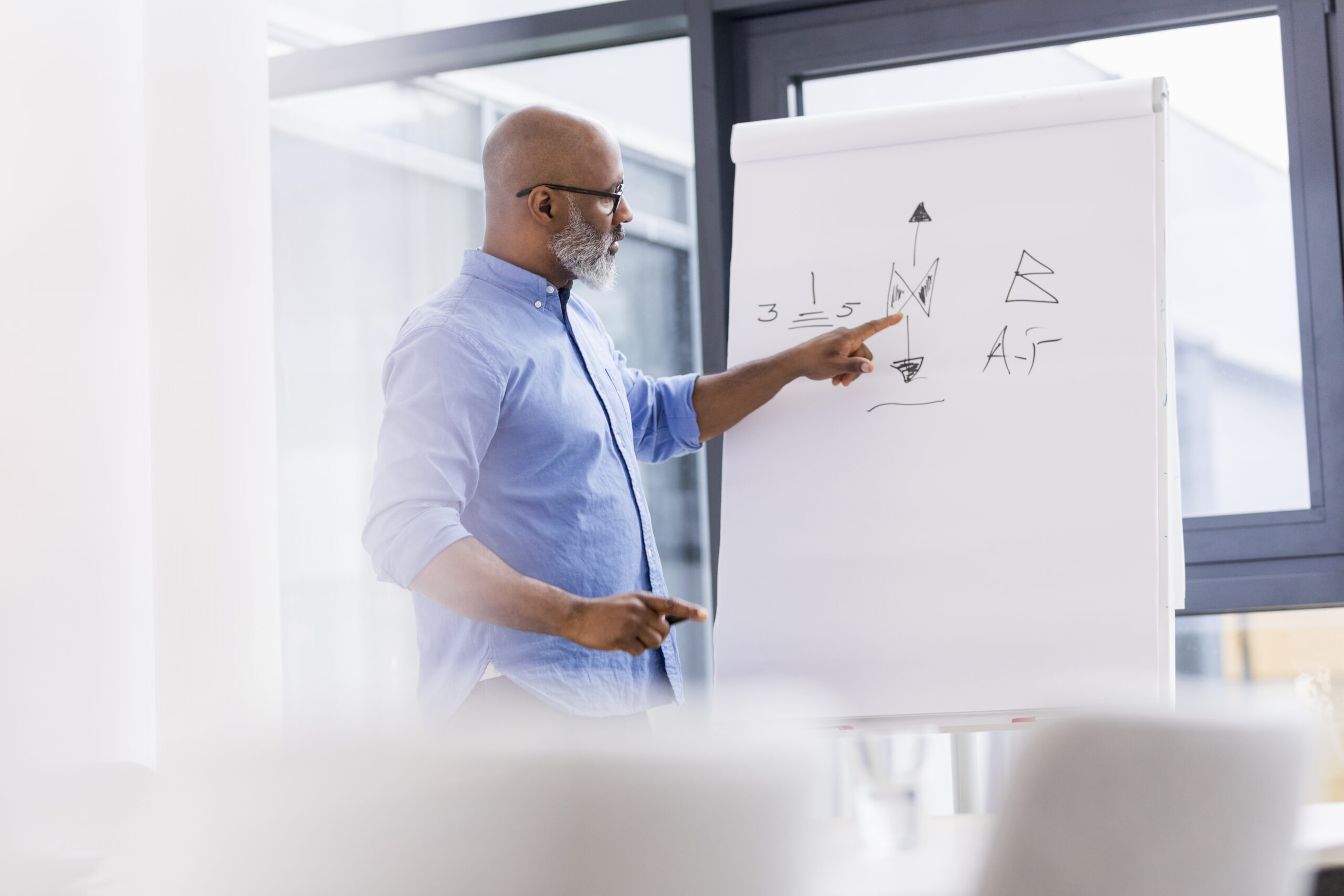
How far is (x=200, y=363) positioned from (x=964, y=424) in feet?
4.86

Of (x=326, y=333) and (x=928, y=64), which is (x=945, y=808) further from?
(x=326, y=333)

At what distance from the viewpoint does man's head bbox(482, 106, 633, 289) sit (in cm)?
169

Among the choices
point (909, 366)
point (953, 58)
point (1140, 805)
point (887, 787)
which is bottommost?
point (887, 787)

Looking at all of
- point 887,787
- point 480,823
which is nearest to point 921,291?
point 887,787

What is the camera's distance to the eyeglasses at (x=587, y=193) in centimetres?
169

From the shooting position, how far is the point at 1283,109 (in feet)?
7.06

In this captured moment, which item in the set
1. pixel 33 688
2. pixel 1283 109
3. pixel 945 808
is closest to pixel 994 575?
pixel 945 808

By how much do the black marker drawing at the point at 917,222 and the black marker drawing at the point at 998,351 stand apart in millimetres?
154

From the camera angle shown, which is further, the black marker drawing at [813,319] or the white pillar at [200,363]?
the white pillar at [200,363]

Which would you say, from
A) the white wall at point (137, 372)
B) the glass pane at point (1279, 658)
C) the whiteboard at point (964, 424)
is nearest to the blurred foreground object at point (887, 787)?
the whiteboard at point (964, 424)

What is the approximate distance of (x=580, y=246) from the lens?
169cm

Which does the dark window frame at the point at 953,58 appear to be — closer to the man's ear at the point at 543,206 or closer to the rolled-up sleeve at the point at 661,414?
the rolled-up sleeve at the point at 661,414

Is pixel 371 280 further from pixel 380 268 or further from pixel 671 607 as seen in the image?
pixel 671 607

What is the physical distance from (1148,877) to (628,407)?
116 centimetres
